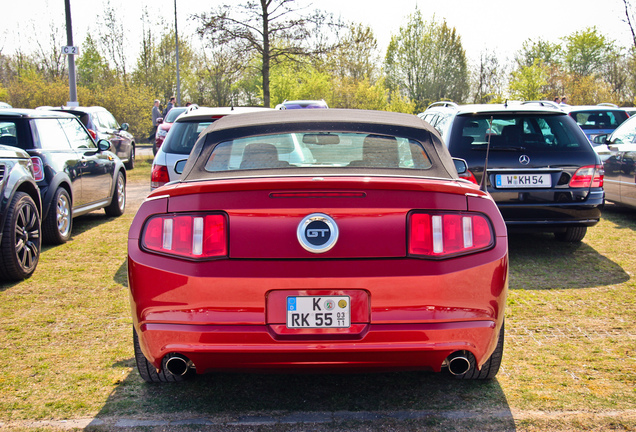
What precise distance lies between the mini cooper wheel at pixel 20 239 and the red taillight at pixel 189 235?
355 centimetres

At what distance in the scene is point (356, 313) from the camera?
268cm

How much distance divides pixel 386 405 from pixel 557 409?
2.82 ft

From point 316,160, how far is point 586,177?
392 centimetres

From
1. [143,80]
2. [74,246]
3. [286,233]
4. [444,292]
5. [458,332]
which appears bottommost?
[74,246]

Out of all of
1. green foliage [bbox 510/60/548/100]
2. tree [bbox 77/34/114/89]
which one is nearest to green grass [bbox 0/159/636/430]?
green foliage [bbox 510/60/548/100]

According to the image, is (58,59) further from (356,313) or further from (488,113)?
(356,313)

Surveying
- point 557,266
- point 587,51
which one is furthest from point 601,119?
point 587,51

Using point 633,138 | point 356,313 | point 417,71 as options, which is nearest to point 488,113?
point 633,138

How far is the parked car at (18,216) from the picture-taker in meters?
5.74

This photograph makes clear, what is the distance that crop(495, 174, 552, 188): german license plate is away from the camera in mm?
6562

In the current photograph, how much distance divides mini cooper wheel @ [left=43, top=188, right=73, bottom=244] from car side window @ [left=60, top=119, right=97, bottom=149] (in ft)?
3.43

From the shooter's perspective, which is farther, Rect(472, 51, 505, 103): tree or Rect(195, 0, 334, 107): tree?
Rect(472, 51, 505, 103): tree

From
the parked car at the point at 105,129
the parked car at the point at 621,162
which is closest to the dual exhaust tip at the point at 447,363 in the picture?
the parked car at the point at 621,162

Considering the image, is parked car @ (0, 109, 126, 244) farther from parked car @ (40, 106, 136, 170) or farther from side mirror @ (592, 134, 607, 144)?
side mirror @ (592, 134, 607, 144)
